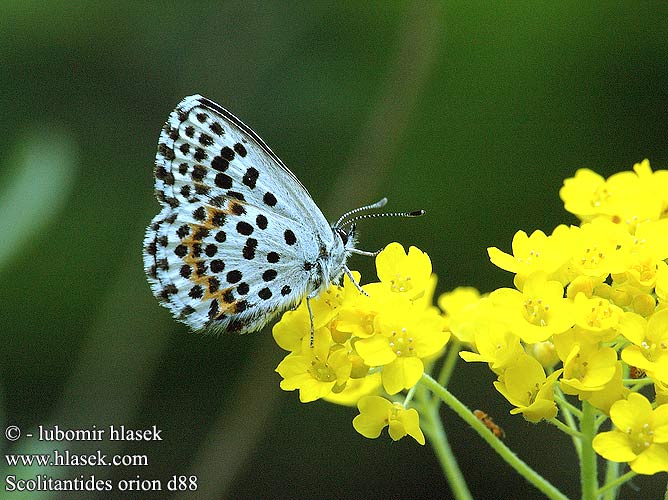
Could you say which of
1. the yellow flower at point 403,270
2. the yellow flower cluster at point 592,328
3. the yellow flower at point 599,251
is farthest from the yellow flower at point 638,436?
the yellow flower at point 403,270

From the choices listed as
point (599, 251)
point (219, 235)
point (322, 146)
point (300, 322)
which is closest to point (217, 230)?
point (219, 235)

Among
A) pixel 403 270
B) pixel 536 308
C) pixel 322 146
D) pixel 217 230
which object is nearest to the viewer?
pixel 536 308

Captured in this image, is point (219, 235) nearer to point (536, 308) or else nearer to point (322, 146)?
point (536, 308)

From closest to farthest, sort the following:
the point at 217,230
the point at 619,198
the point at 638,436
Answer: the point at 638,436 → the point at 217,230 → the point at 619,198

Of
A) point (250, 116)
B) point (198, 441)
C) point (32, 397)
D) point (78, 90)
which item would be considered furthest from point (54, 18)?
point (198, 441)

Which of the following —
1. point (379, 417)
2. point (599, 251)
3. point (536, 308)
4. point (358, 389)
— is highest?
point (599, 251)

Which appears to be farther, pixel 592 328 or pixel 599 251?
pixel 599 251

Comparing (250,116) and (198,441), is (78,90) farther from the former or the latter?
(198,441)
